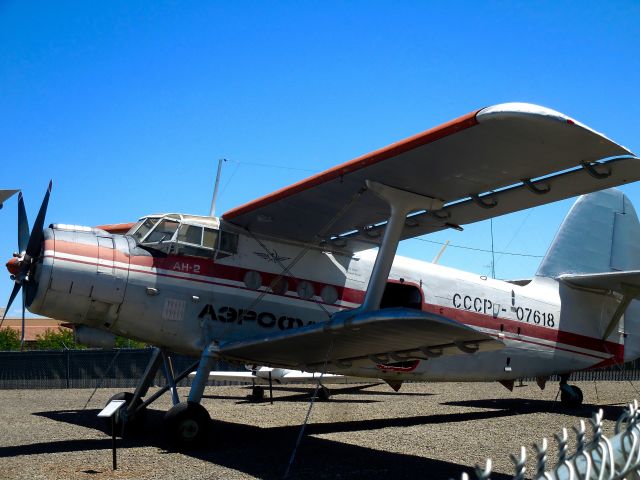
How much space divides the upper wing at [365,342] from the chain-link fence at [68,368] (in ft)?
46.8

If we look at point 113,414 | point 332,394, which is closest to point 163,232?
point 113,414

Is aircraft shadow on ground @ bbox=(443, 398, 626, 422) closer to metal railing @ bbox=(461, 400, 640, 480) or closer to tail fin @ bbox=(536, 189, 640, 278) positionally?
tail fin @ bbox=(536, 189, 640, 278)

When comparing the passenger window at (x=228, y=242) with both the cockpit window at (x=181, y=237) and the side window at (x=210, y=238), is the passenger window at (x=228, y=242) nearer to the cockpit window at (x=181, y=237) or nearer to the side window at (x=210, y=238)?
the cockpit window at (x=181, y=237)

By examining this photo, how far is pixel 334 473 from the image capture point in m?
6.79

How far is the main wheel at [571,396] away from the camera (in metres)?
13.7

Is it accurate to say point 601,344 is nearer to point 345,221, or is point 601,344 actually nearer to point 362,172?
point 345,221

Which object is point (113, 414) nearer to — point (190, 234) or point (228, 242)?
point (190, 234)

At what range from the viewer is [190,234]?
942 cm

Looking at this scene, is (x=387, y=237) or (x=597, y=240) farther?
(x=597, y=240)

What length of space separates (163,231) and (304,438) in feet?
11.6

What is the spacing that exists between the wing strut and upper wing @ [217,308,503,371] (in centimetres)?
54

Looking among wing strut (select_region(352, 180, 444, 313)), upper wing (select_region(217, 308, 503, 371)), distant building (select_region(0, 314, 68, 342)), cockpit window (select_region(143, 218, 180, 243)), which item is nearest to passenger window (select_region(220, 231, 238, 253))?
cockpit window (select_region(143, 218, 180, 243))

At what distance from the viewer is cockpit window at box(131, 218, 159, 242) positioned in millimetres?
9359

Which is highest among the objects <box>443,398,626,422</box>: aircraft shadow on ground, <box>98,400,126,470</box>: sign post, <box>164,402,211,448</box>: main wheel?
<box>98,400,126,470</box>: sign post
